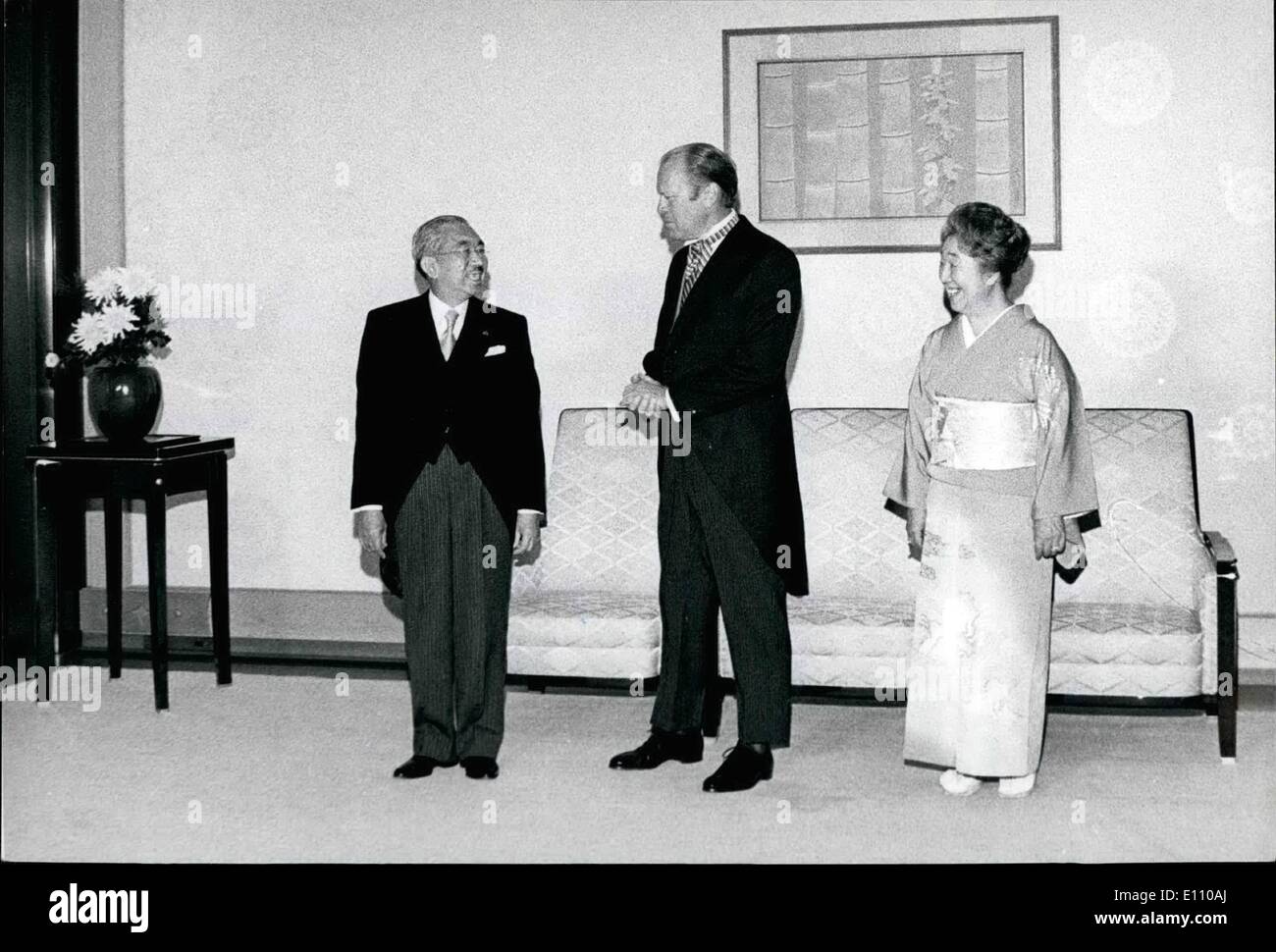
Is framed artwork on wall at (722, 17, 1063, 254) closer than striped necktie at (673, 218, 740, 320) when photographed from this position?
No

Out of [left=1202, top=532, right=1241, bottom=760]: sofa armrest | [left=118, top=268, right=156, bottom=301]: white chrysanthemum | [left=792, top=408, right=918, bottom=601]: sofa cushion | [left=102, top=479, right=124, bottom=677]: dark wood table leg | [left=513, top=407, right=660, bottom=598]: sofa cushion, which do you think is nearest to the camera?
[left=1202, top=532, right=1241, bottom=760]: sofa armrest

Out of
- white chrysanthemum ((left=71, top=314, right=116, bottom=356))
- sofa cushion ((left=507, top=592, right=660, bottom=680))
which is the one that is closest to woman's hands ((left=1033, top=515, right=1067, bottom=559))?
sofa cushion ((left=507, top=592, right=660, bottom=680))

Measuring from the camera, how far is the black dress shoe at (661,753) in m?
3.96

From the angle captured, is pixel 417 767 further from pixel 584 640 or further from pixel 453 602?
pixel 584 640

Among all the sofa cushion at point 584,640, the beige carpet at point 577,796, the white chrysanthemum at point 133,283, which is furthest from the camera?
the white chrysanthemum at point 133,283

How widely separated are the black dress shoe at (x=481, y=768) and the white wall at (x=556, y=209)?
5.82ft

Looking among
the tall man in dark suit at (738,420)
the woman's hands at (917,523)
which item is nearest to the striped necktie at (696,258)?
the tall man in dark suit at (738,420)

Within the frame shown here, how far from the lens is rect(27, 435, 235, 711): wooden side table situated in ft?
15.4

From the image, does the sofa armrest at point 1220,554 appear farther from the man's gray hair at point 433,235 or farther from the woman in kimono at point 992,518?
the man's gray hair at point 433,235

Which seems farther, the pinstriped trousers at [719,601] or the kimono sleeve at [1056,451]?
the pinstriped trousers at [719,601]

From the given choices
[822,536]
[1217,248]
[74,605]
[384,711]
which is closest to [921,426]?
[822,536]

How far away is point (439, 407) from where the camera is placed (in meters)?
3.80

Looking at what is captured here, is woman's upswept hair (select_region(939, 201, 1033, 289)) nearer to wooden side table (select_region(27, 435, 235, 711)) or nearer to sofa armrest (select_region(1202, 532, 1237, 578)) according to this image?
sofa armrest (select_region(1202, 532, 1237, 578))

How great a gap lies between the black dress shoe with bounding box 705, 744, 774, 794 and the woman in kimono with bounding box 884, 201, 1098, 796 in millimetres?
382
